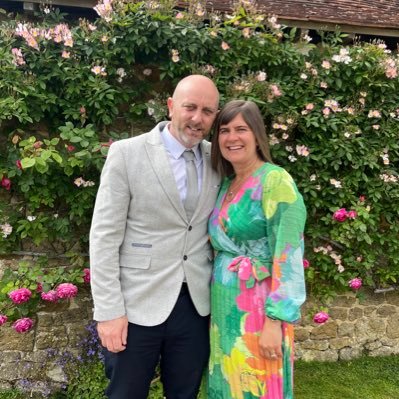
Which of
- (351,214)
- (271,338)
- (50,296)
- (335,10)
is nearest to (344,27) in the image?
(335,10)

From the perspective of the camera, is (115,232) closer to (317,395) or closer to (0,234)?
(0,234)

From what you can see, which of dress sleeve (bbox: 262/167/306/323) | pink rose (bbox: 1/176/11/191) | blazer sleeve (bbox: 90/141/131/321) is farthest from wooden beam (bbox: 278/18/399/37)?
pink rose (bbox: 1/176/11/191)

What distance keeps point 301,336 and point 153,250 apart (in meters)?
2.57

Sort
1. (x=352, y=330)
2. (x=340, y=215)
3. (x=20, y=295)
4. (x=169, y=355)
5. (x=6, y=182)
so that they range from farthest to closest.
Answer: (x=352, y=330)
(x=340, y=215)
(x=6, y=182)
(x=20, y=295)
(x=169, y=355)

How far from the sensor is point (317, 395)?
3.36 m

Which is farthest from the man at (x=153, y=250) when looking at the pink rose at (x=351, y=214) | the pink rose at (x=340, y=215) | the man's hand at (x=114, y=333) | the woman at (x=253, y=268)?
the pink rose at (x=351, y=214)

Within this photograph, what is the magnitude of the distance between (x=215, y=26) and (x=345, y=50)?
123 cm

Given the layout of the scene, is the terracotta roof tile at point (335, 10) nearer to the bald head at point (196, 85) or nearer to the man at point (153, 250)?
the bald head at point (196, 85)

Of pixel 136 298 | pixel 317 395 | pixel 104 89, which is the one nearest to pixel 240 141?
pixel 136 298

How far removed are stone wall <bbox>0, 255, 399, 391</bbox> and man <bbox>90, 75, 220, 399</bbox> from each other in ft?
4.70

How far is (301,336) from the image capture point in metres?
3.87

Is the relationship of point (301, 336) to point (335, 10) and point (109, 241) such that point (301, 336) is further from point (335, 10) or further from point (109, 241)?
point (335, 10)

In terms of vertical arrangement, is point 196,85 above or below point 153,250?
above

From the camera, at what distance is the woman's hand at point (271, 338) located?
179 centimetres
